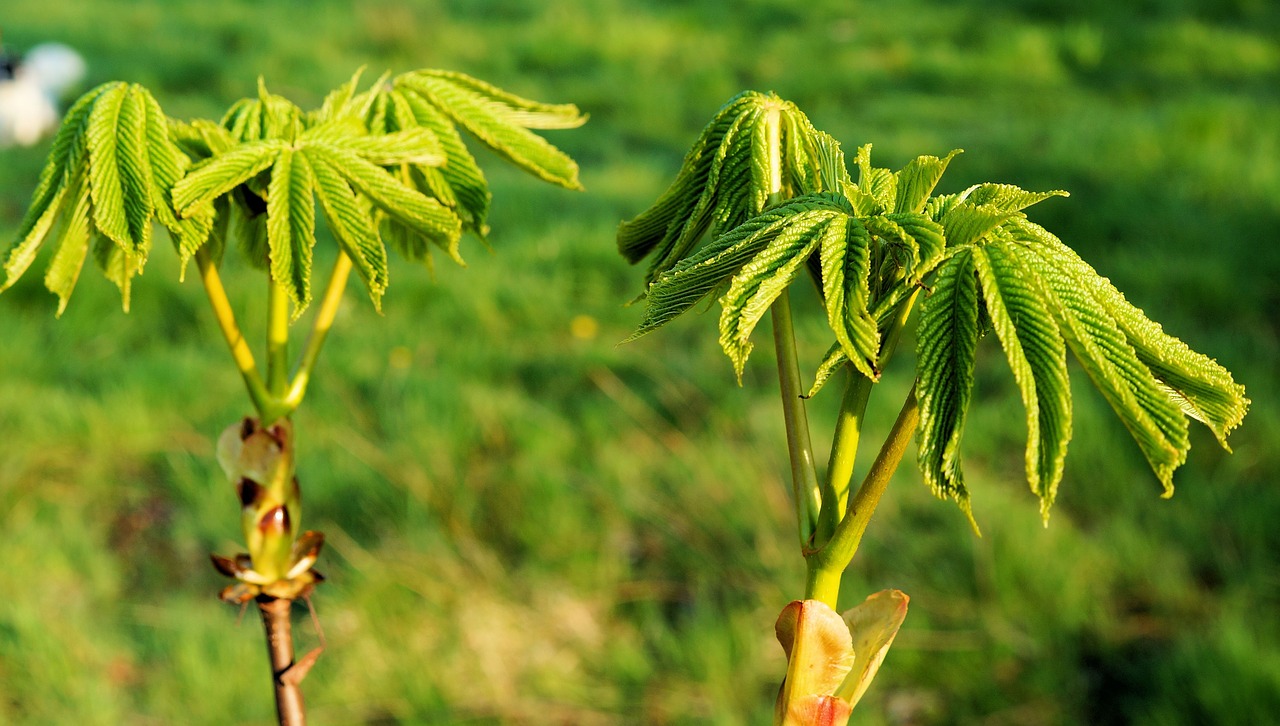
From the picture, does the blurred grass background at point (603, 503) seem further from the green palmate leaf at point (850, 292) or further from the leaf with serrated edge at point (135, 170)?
the green palmate leaf at point (850, 292)

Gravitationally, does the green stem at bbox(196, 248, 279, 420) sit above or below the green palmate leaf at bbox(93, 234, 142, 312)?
below

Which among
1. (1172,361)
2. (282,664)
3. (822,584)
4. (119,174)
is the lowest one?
(282,664)

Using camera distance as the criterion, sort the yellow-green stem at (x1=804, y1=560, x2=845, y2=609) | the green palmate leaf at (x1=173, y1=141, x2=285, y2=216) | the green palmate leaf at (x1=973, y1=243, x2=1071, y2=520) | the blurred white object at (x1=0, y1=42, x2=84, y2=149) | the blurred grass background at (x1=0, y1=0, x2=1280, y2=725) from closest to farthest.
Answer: the green palmate leaf at (x1=973, y1=243, x2=1071, y2=520) → the yellow-green stem at (x1=804, y1=560, x2=845, y2=609) → the green palmate leaf at (x1=173, y1=141, x2=285, y2=216) → the blurred grass background at (x1=0, y1=0, x2=1280, y2=725) → the blurred white object at (x1=0, y1=42, x2=84, y2=149)

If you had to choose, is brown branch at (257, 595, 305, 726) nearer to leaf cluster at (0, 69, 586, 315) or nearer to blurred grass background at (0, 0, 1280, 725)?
leaf cluster at (0, 69, 586, 315)

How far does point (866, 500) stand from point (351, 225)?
Answer: 0.43 metres

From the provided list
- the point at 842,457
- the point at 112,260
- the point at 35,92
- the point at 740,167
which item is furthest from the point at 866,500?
the point at 35,92

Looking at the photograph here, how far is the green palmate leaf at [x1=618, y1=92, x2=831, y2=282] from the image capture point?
0.77 m

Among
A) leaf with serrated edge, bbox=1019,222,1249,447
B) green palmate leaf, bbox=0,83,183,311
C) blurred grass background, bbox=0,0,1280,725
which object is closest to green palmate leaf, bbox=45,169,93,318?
green palmate leaf, bbox=0,83,183,311

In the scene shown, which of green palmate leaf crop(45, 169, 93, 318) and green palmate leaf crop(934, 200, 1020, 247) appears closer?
green palmate leaf crop(934, 200, 1020, 247)

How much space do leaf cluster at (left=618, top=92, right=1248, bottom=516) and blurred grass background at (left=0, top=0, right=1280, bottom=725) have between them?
152 cm

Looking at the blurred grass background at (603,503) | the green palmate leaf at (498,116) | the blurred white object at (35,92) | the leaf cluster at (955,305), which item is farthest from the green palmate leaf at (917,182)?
the blurred white object at (35,92)

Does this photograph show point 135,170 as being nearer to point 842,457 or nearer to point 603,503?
point 842,457

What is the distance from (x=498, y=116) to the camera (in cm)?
101

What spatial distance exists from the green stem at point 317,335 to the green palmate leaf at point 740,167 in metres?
0.27
